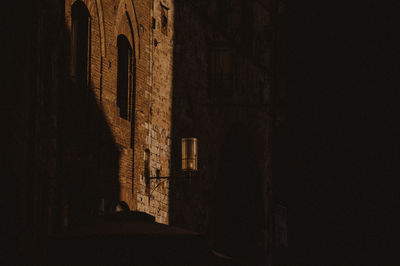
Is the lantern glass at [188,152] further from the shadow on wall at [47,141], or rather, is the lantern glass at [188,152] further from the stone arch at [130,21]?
the shadow on wall at [47,141]

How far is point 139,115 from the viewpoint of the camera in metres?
26.6

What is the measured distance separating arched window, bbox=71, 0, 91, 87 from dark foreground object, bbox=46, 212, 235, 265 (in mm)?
6499

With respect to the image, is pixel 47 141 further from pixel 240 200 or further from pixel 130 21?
pixel 240 200

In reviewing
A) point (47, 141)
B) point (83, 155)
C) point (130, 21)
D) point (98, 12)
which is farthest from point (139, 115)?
point (47, 141)

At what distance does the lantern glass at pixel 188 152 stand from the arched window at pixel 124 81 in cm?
190

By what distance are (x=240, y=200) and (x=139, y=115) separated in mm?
12392

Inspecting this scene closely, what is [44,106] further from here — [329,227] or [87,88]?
[329,227]

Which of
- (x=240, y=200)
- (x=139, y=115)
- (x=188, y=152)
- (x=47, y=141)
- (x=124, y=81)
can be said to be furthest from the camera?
(x=240, y=200)

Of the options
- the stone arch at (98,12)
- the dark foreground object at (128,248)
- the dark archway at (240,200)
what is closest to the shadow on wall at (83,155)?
the stone arch at (98,12)

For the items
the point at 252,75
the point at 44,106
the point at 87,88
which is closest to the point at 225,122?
the point at 252,75

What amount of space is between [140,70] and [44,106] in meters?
6.66

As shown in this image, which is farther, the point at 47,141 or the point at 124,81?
the point at 124,81

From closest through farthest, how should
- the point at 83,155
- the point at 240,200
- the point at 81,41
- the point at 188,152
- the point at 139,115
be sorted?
1. the point at 83,155
2. the point at 81,41
3. the point at 139,115
4. the point at 188,152
5. the point at 240,200

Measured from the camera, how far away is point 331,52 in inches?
718
